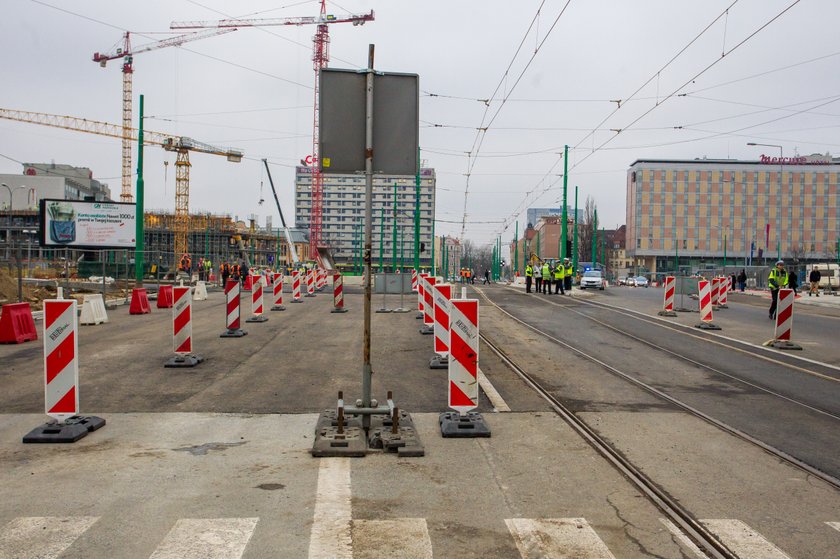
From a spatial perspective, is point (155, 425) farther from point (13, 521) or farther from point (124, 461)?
point (13, 521)

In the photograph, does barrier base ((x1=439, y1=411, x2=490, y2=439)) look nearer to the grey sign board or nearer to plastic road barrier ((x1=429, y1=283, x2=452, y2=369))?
the grey sign board

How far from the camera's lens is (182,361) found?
1099 centimetres

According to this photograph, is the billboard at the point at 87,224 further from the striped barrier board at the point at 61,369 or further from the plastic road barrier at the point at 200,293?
the striped barrier board at the point at 61,369

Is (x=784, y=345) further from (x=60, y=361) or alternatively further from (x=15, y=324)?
(x=15, y=324)

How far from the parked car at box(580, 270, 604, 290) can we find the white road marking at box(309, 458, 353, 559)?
137ft

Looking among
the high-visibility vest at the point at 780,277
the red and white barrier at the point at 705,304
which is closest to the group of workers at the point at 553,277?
the high-visibility vest at the point at 780,277

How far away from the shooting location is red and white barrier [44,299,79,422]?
6.98m

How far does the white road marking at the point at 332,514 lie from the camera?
421cm

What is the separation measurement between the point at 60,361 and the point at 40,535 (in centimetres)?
304

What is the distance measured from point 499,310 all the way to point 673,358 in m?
10.6

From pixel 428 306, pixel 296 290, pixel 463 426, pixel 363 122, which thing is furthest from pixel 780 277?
pixel 296 290

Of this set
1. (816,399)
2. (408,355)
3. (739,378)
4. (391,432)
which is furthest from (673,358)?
(391,432)

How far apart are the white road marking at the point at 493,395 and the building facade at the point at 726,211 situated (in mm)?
106675

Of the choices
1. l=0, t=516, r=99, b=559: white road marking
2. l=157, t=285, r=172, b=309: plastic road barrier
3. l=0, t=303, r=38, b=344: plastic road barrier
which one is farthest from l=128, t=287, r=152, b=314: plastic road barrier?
l=0, t=516, r=99, b=559: white road marking
